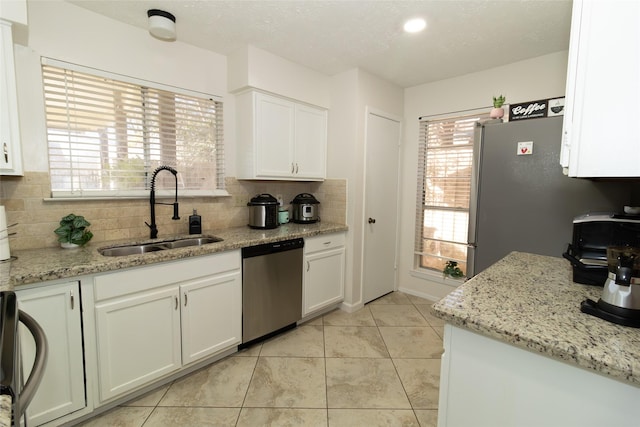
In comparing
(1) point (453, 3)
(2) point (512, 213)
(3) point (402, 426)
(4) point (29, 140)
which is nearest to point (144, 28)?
(4) point (29, 140)

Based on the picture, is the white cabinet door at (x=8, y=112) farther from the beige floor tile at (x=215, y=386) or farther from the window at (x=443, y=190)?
the window at (x=443, y=190)

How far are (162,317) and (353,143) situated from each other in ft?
7.41

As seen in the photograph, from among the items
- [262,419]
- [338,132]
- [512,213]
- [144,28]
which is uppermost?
[144,28]

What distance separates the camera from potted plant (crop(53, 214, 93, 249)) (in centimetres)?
190

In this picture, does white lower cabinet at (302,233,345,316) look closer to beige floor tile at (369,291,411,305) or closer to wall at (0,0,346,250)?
beige floor tile at (369,291,411,305)

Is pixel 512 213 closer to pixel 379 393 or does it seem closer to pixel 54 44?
pixel 379 393

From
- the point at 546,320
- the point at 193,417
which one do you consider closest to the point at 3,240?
the point at 193,417

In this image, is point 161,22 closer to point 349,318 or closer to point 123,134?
point 123,134

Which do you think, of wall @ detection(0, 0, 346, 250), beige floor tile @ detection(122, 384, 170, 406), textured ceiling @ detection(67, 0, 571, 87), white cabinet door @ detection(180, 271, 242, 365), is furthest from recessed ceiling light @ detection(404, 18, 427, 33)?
beige floor tile @ detection(122, 384, 170, 406)

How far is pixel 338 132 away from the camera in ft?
10.5

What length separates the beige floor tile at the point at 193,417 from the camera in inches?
67.6

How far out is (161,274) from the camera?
6.19ft

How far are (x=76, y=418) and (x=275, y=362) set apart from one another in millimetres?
1195

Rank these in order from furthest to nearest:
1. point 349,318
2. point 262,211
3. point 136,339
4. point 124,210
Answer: point 349,318 < point 262,211 < point 124,210 < point 136,339
